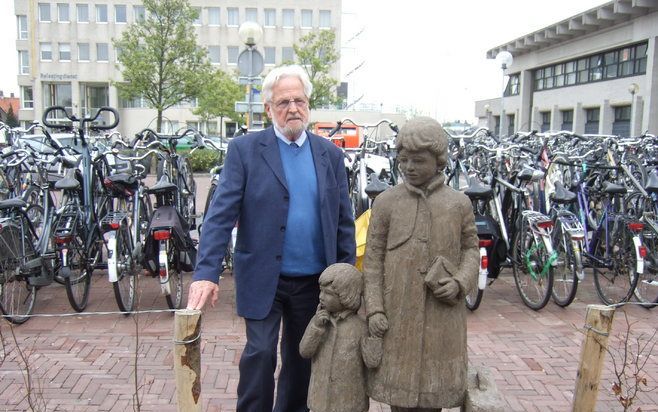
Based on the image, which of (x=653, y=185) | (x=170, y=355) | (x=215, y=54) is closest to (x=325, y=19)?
(x=215, y=54)

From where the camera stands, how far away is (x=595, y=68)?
Answer: 32062 mm

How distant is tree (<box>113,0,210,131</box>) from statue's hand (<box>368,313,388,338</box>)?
23575 millimetres

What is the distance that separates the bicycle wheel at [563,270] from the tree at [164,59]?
21.2m

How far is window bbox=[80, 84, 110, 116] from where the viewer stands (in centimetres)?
4972

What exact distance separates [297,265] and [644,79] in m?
28.6

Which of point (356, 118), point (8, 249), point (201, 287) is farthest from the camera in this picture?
point (356, 118)

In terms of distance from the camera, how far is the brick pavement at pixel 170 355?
12.3 feet

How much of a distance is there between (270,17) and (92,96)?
53.2 ft

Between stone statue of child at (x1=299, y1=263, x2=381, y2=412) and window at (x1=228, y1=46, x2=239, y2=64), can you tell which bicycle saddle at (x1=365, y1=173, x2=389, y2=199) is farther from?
window at (x1=228, y1=46, x2=239, y2=64)

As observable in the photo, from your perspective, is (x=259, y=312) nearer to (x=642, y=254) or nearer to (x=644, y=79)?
(x=642, y=254)

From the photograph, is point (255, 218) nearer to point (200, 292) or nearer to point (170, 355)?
point (200, 292)

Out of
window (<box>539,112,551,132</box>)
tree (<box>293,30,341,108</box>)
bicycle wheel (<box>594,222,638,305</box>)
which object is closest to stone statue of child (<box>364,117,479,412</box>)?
bicycle wheel (<box>594,222,638,305</box>)

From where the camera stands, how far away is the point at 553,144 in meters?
10.7

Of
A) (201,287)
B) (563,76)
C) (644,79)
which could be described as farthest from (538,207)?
(563,76)
